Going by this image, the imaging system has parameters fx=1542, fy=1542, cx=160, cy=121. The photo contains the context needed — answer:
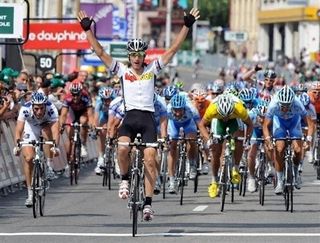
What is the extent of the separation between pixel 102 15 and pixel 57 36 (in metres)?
8.98

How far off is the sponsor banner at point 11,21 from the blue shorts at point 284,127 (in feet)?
18.7

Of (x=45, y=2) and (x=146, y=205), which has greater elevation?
(x=45, y=2)

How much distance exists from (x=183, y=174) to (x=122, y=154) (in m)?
5.82

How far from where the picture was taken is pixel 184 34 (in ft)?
61.2

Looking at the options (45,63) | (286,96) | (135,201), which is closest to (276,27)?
(45,63)

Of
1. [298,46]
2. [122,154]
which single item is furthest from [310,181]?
[298,46]

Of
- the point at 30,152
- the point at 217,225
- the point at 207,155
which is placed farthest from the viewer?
the point at 207,155

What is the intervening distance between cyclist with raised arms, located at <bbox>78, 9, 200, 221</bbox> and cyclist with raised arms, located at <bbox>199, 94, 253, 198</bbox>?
3826mm

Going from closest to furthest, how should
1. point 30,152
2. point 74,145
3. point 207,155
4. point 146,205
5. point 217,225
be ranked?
point 146,205 < point 217,225 < point 30,152 < point 74,145 < point 207,155

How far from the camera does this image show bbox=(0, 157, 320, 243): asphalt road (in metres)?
17.8

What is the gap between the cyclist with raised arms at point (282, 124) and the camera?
21.6 meters

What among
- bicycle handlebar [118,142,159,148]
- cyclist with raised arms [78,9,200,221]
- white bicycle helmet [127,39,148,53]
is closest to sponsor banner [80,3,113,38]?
cyclist with raised arms [78,9,200,221]

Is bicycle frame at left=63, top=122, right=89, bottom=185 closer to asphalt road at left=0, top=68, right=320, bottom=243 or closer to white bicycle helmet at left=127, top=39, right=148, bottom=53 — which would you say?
asphalt road at left=0, top=68, right=320, bottom=243

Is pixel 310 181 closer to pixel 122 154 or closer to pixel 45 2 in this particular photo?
pixel 122 154
